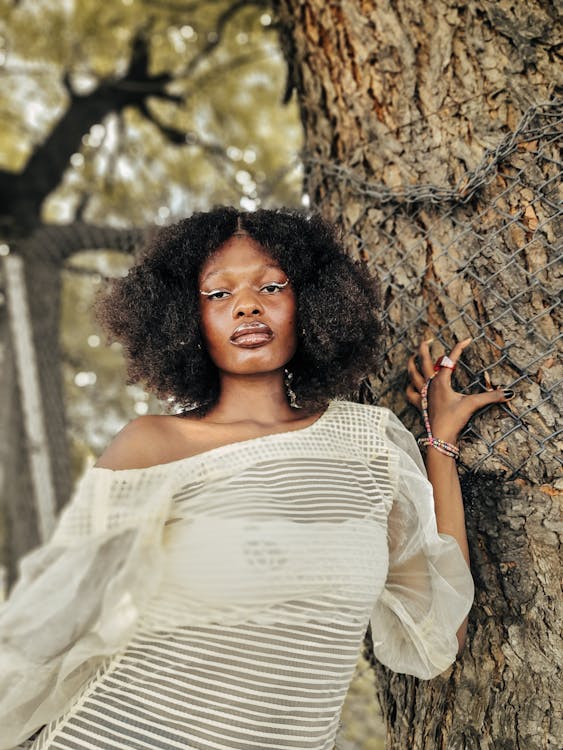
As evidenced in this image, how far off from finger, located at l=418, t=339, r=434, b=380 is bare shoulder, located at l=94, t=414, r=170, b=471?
771 millimetres

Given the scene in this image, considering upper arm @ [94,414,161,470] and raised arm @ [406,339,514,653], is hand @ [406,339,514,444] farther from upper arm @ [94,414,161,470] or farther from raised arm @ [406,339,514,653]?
upper arm @ [94,414,161,470]

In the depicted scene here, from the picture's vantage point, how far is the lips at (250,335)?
214 cm

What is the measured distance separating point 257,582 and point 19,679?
536 millimetres

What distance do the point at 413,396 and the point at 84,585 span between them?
110cm

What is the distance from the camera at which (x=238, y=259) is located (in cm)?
224

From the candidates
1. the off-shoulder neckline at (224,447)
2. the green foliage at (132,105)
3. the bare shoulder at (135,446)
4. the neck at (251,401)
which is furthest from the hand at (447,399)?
the green foliage at (132,105)

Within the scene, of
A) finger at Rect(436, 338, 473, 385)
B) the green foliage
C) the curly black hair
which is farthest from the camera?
the green foliage

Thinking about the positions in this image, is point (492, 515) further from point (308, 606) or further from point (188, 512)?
point (188, 512)

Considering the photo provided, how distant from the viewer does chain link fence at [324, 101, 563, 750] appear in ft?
6.84

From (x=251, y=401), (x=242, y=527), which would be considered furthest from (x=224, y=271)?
(x=242, y=527)

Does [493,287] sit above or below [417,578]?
above

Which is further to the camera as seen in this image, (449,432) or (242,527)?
(449,432)

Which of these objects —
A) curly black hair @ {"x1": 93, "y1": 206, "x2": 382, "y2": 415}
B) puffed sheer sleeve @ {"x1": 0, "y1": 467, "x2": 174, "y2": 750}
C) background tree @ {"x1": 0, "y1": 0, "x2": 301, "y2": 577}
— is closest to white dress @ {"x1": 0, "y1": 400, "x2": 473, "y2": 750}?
puffed sheer sleeve @ {"x1": 0, "y1": 467, "x2": 174, "y2": 750}

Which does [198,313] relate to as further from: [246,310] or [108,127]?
[108,127]
